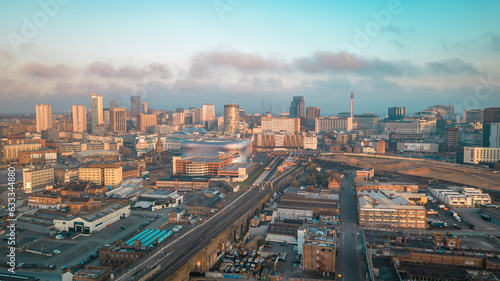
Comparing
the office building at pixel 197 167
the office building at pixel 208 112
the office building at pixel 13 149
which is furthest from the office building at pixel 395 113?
the office building at pixel 13 149

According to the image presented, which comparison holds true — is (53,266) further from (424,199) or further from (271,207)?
(424,199)

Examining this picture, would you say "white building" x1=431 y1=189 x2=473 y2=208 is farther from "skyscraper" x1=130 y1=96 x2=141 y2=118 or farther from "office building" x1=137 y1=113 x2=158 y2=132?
"skyscraper" x1=130 y1=96 x2=141 y2=118

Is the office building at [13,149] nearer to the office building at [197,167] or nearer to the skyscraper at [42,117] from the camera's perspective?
the office building at [197,167]

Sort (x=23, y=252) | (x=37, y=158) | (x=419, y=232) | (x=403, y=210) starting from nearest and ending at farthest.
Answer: (x=23, y=252) < (x=419, y=232) < (x=403, y=210) < (x=37, y=158)

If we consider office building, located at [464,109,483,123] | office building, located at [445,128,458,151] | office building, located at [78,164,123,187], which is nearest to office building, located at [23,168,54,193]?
office building, located at [78,164,123,187]

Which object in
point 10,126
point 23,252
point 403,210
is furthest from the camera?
point 10,126

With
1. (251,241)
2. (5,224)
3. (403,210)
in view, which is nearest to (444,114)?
(403,210)
